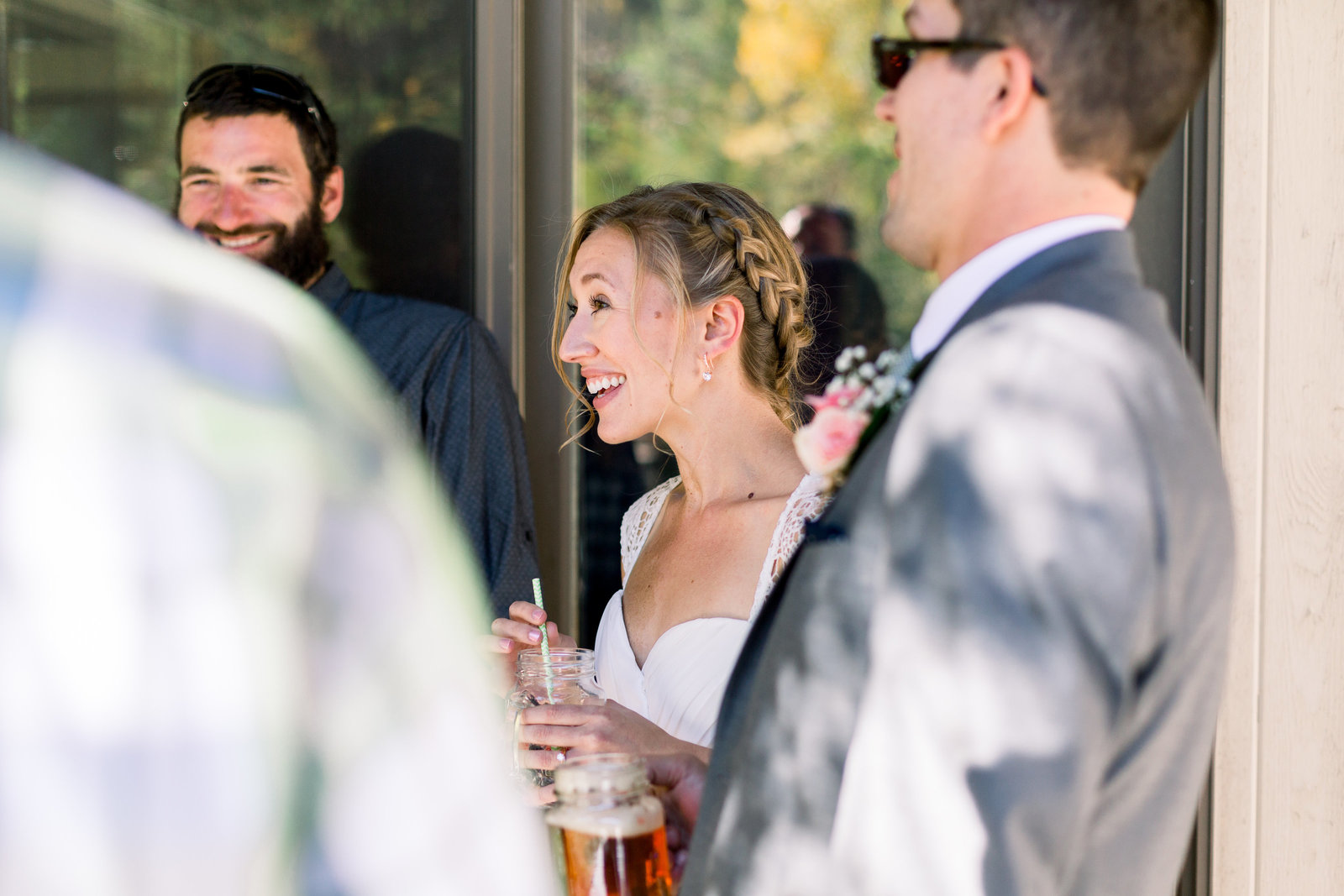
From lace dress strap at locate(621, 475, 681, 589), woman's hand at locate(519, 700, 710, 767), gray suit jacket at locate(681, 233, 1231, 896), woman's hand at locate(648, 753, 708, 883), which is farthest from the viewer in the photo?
lace dress strap at locate(621, 475, 681, 589)

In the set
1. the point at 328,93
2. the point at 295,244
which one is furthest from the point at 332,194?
the point at 328,93

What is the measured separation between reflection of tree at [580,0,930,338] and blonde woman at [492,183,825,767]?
0.92 meters

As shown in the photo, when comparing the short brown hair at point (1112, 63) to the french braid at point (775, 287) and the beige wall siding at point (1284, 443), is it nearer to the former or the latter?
the french braid at point (775, 287)

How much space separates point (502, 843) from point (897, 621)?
0.35 m

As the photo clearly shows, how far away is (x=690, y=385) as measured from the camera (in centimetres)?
211

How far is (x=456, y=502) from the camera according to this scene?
2734 mm

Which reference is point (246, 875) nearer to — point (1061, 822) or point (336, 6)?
point (1061, 822)

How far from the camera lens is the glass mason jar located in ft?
5.05

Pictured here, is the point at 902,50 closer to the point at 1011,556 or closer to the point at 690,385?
the point at 1011,556

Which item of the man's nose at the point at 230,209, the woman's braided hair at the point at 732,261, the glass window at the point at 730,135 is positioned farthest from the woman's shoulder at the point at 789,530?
the man's nose at the point at 230,209

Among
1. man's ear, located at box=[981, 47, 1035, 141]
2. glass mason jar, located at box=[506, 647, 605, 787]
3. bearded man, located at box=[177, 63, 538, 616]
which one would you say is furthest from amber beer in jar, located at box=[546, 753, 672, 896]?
bearded man, located at box=[177, 63, 538, 616]

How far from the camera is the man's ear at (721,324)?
2111 millimetres

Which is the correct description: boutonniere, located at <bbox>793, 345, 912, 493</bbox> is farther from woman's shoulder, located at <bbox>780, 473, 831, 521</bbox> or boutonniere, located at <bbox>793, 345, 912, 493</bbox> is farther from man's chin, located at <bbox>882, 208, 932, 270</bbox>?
woman's shoulder, located at <bbox>780, 473, 831, 521</bbox>

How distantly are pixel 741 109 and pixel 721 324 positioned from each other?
1.23m
